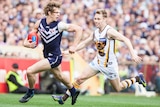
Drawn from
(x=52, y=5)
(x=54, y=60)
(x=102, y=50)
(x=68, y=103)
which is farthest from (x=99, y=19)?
(x=68, y=103)

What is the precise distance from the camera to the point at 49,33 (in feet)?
43.1

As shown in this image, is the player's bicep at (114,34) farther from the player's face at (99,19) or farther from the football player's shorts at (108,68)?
the football player's shorts at (108,68)

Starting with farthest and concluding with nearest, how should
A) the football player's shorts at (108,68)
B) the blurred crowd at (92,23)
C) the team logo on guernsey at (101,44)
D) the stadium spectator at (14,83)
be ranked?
the blurred crowd at (92,23), the stadium spectator at (14,83), the football player's shorts at (108,68), the team logo on guernsey at (101,44)

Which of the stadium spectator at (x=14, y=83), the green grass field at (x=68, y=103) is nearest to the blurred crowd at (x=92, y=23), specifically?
the stadium spectator at (x=14, y=83)

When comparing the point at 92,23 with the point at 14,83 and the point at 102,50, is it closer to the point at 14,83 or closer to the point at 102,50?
the point at 14,83

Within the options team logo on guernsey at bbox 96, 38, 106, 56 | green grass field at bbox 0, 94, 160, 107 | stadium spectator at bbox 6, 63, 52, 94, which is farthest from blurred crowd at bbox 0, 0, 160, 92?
team logo on guernsey at bbox 96, 38, 106, 56

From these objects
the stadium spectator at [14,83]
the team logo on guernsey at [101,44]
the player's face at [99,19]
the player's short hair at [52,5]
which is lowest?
the stadium spectator at [14,83]

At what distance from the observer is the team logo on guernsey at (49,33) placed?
1314cm

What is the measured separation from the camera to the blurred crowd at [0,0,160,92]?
856 inches

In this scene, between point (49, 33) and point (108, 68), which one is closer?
point (49, 33)

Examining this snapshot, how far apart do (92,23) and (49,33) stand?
12.0 meters

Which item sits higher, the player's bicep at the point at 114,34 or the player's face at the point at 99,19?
the player's face at the point at 99,19

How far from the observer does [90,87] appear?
855 inches

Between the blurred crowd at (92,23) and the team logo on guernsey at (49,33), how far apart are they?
23.4 feet
